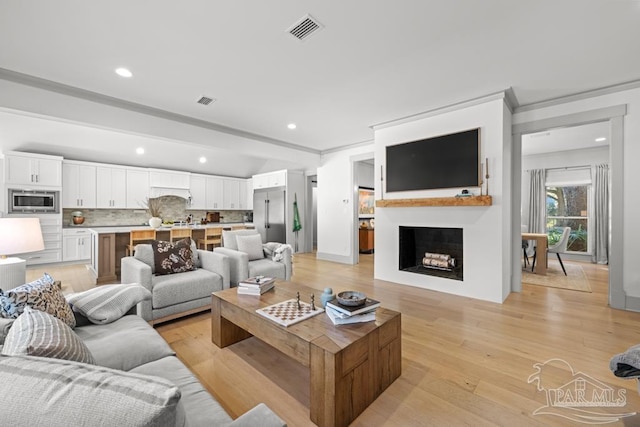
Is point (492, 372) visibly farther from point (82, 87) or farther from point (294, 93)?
point (82, 87)

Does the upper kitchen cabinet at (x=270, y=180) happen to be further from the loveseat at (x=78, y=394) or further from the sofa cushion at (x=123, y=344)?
the loveseat at (x=78, y=394)

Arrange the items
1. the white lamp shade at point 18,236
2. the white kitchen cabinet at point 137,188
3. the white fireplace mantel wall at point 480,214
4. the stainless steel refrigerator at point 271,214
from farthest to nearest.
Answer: the stainless steel refrigerator at point 271,214 → the white kitchen cabinet at point 137,188 → the white fireplace mantel wall at point 480,214 → the white lamp shade at point 18,236

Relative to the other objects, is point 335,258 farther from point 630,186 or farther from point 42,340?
point 42,340

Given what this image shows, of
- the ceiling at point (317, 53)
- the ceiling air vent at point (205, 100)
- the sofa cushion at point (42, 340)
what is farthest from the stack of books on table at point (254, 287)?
the ceiling air vent at point (205, 100)

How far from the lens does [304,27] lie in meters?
2.20

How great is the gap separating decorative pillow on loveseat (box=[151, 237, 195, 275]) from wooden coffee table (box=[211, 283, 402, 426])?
1.40m

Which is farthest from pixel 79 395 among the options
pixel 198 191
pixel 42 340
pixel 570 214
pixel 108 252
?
pixel 570 214

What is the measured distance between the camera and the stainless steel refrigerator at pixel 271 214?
24.5 ft

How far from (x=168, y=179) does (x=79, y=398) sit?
7.77m

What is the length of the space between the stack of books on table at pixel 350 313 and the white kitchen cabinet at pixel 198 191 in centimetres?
714

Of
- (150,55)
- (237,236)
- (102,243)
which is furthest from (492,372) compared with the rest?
(102,243)

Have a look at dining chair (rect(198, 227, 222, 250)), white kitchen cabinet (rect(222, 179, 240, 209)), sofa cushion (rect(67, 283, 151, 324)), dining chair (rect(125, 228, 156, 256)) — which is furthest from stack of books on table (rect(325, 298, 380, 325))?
white kitchen cabinet (rect(222, 179, 240, 209))

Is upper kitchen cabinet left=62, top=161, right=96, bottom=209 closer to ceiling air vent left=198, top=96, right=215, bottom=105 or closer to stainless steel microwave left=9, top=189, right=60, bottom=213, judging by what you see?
stainless steel microwave left=9, top=189, right=60, bottom=213

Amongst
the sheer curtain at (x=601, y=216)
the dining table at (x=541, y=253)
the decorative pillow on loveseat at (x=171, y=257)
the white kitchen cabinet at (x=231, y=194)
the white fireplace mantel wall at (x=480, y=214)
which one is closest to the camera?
the decorative pillow on loveseat at (x=171, y=257)
